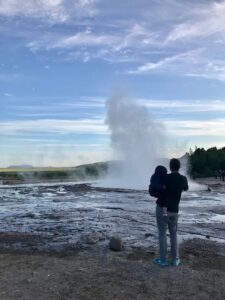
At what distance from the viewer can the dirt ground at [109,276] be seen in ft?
26.5

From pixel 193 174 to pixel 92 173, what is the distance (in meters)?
55.7

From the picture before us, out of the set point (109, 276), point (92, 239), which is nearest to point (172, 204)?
point (109, 276)

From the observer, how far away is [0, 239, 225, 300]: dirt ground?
317 inches

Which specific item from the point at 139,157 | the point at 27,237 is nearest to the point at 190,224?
the point at 27,237

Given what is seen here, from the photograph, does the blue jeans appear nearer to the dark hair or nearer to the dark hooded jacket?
the dark hooded jacket

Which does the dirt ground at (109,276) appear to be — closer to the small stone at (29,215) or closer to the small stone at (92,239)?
→ the small stone at (92,239)

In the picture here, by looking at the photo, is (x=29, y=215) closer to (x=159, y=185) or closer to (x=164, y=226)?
(x=164, y=226)

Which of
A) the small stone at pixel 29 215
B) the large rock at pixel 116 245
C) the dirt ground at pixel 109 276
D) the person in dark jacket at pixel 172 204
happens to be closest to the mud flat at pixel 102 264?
the dirt ground at pixel 109 276

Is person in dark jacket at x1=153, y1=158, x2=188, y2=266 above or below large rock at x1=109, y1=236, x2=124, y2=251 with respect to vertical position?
above

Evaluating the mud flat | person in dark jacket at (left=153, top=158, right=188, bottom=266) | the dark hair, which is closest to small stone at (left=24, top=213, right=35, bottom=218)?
the mud flat

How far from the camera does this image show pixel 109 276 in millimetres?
9172

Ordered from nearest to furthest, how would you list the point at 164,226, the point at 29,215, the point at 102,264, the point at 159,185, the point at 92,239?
the point at 159,185, the point at 164,226, the point at 102,264, the point at 92,239, the point at 29,215

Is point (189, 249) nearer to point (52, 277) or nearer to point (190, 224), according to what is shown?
point (52, 277)

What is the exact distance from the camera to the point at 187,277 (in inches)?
359
